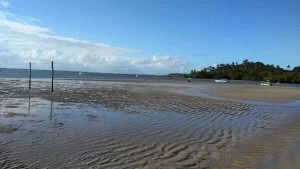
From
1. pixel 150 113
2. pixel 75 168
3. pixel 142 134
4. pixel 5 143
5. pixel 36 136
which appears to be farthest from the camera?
pixel 150 113

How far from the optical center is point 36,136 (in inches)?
505

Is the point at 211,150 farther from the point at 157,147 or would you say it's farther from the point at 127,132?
the point at 127,132

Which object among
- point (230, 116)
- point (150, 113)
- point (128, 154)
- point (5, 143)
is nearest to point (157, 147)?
point (128, 154)

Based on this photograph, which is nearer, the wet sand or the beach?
the beach

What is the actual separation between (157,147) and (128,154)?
1513 millimetres

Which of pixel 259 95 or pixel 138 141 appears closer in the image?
pixel 138 141

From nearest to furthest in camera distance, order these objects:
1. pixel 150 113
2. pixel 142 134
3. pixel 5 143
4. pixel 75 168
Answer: pixel 75 168 → pixel 5 143 → pixel 142 134 → pixel 150 113

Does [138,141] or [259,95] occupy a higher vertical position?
[138,141]

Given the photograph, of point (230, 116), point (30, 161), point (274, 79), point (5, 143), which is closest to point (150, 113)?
point (230, 116)

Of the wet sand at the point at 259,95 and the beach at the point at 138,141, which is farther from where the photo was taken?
the wet sand at the point at 259,95

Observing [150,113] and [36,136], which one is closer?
[36,136]

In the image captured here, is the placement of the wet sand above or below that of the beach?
below

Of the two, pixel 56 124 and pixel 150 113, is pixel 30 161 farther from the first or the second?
pixel 150 113

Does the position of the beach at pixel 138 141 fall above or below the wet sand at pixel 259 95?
above
